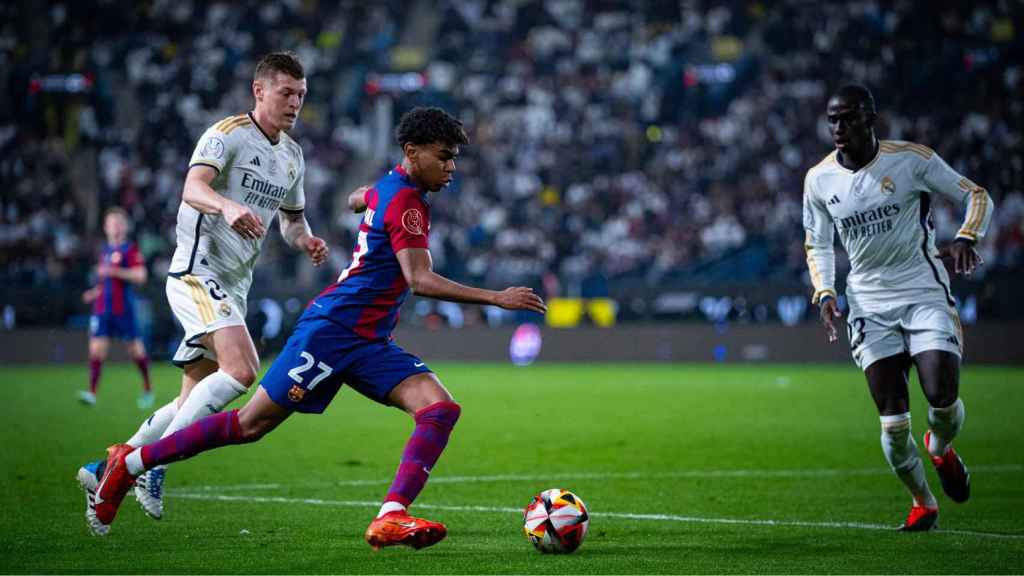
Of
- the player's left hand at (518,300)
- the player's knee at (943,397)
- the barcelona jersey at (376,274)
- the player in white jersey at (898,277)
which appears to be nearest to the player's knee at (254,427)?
the barcelona jersey at (376,274)

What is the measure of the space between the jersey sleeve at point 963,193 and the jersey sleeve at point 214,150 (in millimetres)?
4145

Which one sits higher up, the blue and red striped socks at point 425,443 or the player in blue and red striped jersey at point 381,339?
the player in blue and red striped jersey at point 381,339

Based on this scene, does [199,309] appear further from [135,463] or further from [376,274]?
[376,274]

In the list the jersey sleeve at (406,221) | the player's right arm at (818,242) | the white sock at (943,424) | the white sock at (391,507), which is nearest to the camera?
the white sock at (391,507)

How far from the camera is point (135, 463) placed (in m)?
6.97

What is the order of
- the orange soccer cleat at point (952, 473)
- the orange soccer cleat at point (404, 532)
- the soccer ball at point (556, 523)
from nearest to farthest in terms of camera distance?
the orange soccer cleat at point (404, 532)
the soccer ball at point (556, 523)
the orange soccer cleat at point (952, 473)

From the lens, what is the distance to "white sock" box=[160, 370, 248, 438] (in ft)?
24.1

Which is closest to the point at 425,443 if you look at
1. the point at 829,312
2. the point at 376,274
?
the point at 376,274

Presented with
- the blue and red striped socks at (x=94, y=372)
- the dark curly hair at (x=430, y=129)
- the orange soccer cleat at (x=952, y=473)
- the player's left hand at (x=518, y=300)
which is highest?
the dark curly hair at (x=430, y=129)

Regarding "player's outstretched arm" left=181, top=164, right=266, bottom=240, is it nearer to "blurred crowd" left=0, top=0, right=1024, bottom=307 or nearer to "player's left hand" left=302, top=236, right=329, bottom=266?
"player's left hand" left=302, top=236, right=329, bottom=266

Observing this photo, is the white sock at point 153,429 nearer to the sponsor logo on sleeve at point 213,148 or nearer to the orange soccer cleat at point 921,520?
the sponsor logo on sleeve at point 213,148

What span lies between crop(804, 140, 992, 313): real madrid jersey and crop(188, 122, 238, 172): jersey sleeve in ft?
11.8

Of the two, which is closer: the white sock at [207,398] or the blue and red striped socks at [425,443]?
the blue and red striped socks at [425,443]

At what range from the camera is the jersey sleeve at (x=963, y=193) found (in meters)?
7.59
